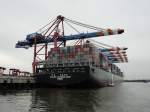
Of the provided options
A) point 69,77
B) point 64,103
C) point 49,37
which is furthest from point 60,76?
point 64,103

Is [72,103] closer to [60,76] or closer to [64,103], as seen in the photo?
[64,103]

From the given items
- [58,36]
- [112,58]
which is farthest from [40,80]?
[112,58]

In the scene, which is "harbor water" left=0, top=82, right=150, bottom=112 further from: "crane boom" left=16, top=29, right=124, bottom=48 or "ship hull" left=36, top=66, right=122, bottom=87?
"crane boom" left=16, top=29, right=124, bottom=48

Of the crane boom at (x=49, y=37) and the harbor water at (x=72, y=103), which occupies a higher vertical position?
the crane boom at (x=49, y=37)

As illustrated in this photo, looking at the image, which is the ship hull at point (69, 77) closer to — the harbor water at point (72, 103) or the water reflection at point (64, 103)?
the harbor water at point (72, 103)

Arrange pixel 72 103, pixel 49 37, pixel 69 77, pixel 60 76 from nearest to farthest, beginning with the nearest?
1. pixel 72 103
2. pixel 69 77
3. pixel 60 76
4. pixel 49 37

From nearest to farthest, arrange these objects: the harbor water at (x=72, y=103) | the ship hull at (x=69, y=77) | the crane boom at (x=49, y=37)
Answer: the harbor water at (x=72, y=103)
the ship hull at (x=69, y=77)
the crane boom at (x=49, y=37)

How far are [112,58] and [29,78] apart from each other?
1682 inches

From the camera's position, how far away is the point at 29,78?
168 ft

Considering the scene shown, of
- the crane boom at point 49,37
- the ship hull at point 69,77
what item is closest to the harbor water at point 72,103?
the ship hull at point 69,77

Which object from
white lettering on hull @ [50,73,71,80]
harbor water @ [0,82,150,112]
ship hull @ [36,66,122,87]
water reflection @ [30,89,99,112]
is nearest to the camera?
water reflection @ [30,89,99,112]

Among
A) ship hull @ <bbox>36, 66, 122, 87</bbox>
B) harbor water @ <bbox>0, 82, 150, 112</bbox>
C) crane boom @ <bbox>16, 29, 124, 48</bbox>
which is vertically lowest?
harbor water @ <bbox>0, 82, 150, 112</bbox>

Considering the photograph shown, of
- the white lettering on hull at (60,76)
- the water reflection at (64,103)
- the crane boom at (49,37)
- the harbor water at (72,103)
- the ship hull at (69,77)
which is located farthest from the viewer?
the crane boom at (49,37)

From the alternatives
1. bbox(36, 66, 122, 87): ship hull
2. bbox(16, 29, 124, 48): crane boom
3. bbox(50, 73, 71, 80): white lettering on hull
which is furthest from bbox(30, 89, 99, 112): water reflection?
bbox(16, 29, 124, 48): crane boom
